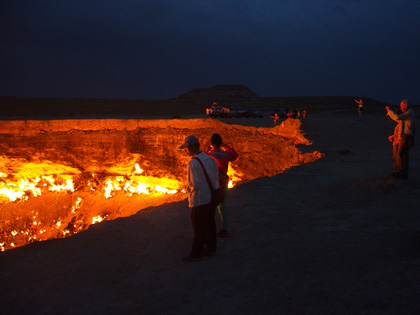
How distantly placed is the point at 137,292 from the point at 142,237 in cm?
169

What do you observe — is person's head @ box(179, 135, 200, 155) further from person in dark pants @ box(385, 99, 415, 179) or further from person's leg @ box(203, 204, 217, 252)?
person in dark pants @ box(385, 99, 415, 179)

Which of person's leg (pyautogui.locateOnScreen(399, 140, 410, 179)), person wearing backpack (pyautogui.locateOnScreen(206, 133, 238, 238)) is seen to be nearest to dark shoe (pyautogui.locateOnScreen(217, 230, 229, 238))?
person wearing backpack (pyautogui.locateOnScreen(206, 133, 238, 238))

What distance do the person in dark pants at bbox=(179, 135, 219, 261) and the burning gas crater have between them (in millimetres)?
12474

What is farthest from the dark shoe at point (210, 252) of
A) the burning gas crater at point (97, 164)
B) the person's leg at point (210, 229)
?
the burning gas crater at point (97, 164)

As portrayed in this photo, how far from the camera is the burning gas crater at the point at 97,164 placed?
56.9ft

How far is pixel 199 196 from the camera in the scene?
413cm

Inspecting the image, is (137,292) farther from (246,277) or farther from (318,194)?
(318,194)

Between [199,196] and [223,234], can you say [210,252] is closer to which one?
[223,234]

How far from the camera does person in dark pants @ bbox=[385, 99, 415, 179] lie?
20.6 ft

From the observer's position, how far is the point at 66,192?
771 inches

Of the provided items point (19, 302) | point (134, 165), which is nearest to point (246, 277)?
point (19, 302)

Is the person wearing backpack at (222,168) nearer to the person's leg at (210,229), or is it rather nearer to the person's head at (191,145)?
the person's leg at (210,229)

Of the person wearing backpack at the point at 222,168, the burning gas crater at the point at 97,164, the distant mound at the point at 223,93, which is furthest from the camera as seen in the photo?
the distant mound at the point at 223,93

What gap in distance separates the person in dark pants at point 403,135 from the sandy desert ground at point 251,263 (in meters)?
0.30
